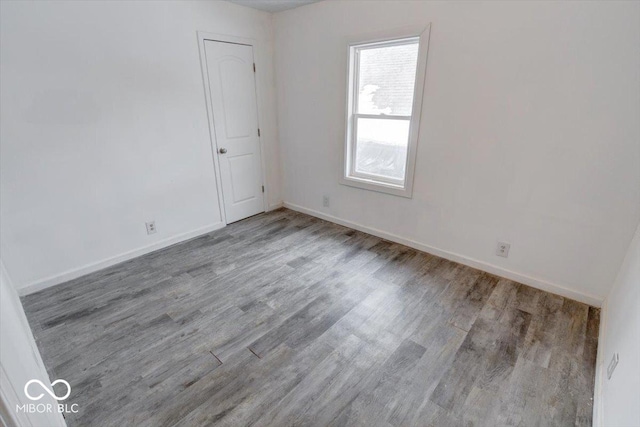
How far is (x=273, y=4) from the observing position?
3.19 metres

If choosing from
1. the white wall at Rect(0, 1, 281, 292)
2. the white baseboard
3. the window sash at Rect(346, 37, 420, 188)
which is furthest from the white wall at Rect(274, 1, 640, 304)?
the white baseboard

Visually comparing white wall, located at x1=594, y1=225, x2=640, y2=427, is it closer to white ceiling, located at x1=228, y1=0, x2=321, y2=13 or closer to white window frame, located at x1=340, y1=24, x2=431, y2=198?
white window frame, located at x1=340, y1=24, x2=431, y2=198

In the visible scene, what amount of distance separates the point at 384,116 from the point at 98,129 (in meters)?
2.54

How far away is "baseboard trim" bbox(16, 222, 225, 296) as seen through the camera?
2.45 metres

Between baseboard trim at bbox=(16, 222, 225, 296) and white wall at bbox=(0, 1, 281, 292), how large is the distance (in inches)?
0.4

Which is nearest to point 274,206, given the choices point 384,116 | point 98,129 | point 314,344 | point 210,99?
point 210,99

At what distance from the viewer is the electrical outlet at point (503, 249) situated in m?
2.56

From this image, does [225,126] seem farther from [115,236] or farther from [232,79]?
[115,236]

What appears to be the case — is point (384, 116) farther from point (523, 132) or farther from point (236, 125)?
point (236, 125)

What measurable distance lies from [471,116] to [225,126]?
249cm

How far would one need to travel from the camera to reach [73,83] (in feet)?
7.70

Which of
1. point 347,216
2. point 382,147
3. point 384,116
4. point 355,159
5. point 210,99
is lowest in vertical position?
point 347,216

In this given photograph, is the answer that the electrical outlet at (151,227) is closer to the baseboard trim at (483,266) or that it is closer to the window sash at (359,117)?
the baseboard trim at (483,266)

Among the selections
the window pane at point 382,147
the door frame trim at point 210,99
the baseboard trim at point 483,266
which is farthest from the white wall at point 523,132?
the door frame trim at point 210,99
